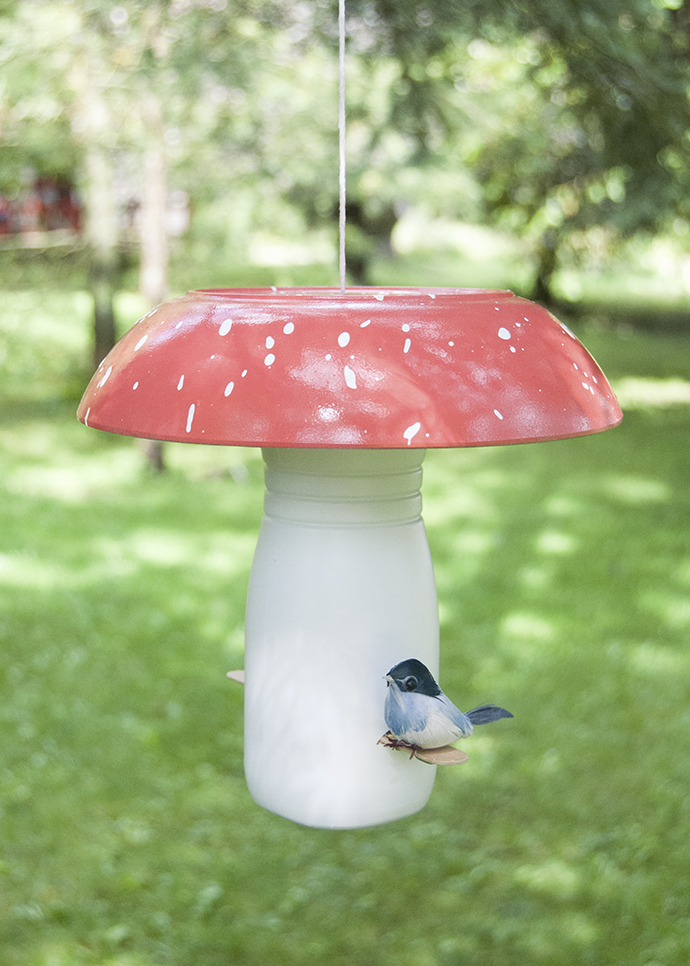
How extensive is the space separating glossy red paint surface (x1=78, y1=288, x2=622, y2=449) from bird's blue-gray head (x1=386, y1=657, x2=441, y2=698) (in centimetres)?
35

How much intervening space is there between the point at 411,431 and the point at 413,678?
37 cm

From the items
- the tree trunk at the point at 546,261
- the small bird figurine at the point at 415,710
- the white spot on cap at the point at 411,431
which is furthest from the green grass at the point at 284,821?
the tree trunk at the point at 546,261

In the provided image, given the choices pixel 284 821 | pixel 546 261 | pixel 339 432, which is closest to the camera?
pixel 339 432

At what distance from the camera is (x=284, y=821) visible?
11.0ft

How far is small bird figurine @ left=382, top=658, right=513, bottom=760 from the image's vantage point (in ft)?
4.39

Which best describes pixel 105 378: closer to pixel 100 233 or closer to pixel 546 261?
pixel 100 233

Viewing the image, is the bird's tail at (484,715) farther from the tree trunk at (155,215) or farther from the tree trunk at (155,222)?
the tree trunk at (155,222)

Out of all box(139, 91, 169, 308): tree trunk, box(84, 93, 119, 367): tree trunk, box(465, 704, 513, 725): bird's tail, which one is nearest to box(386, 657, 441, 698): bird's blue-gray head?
box(465, 704, 513, 725): bird's tail

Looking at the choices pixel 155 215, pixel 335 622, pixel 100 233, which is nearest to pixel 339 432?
pixel 335 622

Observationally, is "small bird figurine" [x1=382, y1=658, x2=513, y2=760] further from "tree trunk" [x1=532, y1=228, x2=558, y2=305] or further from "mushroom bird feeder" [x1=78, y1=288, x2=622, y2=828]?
"tree trunk" [x1=532, y1=228, x2=558, y2=305]

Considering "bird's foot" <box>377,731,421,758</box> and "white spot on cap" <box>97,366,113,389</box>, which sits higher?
"white spot on cap" <box>97,366,113,389</box>

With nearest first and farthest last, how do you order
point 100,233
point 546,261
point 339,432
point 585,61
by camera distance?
point 339,432 → point 585,61 → point 100,233 → point 546,261

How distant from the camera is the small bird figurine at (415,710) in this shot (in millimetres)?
1339

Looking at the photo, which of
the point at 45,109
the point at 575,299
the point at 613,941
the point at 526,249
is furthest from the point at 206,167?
the point at 575,299
